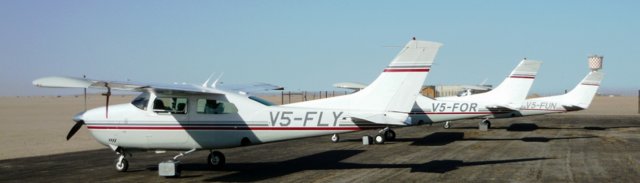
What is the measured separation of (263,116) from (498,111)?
15831 millimetres

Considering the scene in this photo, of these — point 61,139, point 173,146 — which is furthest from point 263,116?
point 61,139

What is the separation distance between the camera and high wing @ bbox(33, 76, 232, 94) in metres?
10.6

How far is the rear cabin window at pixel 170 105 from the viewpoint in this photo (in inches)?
549

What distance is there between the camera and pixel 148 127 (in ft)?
46.1

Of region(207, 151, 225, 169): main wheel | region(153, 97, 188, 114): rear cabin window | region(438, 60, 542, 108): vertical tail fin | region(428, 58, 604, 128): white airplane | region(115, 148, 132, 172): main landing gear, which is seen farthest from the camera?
region(428, 58, 604, 128): white airplane

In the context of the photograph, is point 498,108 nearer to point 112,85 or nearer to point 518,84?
point 518,84

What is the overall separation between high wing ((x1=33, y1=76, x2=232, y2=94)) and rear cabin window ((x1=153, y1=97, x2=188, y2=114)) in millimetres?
401

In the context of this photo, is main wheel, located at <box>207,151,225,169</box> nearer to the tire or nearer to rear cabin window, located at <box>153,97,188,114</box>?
the tire

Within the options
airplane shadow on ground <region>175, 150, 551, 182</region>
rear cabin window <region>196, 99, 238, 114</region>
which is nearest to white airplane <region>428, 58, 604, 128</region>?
airplane shadow on ground <region>175, 150, 551, 182</region>

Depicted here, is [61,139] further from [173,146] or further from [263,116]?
[263,116]

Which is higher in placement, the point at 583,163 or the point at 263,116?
the point at 263,116

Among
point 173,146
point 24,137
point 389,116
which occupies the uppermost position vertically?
point 389,116

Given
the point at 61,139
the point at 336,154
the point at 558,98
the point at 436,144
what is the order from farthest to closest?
1. the point at 558,98
2. the point at 61,139
3. the point at 436,144
4. the point at 336,154

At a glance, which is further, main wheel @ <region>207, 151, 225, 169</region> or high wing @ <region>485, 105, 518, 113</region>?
high wing @ <region>485, 105, 518, 113</region>
